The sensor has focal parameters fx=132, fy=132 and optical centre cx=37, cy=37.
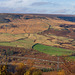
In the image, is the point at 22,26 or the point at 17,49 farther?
the point at 22,26

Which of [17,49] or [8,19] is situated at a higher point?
[8,19]

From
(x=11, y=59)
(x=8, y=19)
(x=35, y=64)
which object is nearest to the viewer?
(x=35, y=64)

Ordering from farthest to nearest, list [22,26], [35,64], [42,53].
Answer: [22,26], [42,53], [35,64]

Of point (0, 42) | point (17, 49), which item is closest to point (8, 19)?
point (0, 42)

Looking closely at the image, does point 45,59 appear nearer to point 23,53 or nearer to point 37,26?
point 23,53

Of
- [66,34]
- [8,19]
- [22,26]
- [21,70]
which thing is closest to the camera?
[21,70]

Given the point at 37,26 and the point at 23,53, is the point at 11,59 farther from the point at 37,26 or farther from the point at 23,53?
the point at 37,26

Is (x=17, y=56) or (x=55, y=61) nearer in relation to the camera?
(x=55, y=61)

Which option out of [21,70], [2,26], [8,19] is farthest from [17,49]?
[8,19]

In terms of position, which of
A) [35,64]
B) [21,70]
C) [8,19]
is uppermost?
[8,19]
